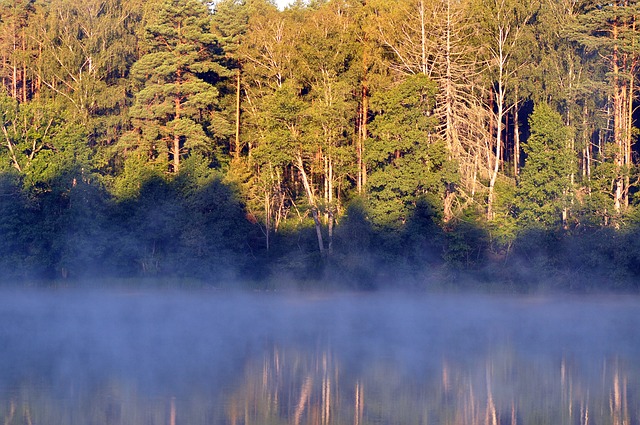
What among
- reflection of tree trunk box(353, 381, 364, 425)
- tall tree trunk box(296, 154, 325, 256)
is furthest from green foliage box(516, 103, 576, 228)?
reflection of tree trunk box(353, 381, 364, 425)

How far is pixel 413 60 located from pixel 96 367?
25741 millimetres

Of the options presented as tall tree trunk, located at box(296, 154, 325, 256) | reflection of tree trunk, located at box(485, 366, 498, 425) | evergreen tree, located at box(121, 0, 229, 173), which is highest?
evergreen tree, located at box(121, 0, 229, 173)

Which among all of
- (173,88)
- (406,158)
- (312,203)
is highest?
(173,88)

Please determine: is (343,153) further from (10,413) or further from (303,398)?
(10,413)

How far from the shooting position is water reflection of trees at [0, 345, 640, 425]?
13859 millimetres

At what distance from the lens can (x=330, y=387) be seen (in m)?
16.6

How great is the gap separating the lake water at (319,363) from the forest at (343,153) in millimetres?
4741

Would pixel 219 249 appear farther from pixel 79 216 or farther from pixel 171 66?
pixel 171 66

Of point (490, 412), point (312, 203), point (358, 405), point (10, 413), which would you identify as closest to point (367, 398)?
point (358, 405)

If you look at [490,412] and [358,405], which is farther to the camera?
[358,405]

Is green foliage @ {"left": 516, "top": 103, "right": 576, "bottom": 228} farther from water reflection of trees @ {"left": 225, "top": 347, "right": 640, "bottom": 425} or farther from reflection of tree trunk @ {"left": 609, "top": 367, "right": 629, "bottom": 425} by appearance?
reflection of tree trunk @ {"left": 609, "top": 367, "right": 629, "bottom": 425}

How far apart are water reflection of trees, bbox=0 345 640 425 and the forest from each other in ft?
59.4

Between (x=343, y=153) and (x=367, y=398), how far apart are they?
25331 mm

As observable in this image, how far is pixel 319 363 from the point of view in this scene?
1948 centimetres
